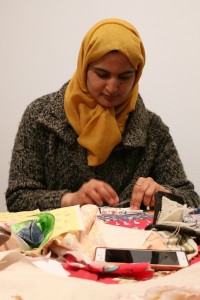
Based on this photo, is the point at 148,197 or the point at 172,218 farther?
the point at 148,197

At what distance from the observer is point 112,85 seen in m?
1.16

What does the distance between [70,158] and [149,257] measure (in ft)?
2.28

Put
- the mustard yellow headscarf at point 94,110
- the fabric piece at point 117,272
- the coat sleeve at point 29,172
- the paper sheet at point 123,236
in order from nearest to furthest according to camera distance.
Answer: the fabric piece at point 117,272, the paper sheet at point 123,236, the coat sleeve at point 29,172, the mustard yellow headscarf at point 94,110

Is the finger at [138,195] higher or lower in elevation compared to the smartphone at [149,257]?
lower

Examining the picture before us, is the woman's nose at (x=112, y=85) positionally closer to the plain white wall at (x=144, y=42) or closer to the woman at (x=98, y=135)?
the woman at (x=98, y=135)

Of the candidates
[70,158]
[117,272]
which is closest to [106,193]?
[70,158]

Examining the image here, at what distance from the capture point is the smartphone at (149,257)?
0.56 meters

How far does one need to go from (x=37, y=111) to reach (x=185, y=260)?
31.8 inches

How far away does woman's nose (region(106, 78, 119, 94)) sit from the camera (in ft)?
3.80

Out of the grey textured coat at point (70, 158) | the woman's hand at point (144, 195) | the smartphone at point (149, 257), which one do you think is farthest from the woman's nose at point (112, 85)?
the smartphone at point (149, 257)

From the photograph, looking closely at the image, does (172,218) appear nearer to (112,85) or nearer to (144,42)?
(112,85)

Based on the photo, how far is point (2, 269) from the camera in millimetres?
468

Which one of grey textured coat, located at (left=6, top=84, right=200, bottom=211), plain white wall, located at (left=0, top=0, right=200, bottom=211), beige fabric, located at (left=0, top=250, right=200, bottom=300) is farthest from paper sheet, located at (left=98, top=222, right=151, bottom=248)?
plain white wall, located at (left=0, top=0, right=200, bottom=211)

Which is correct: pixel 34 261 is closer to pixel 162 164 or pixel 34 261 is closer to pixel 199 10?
pixel 162 164
